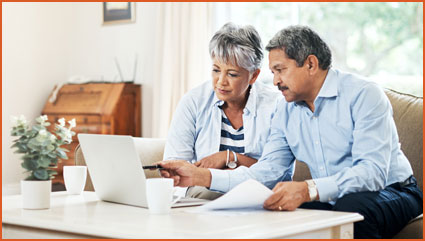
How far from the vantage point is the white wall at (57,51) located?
484 cm

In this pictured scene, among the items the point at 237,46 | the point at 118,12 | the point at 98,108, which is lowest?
the point at 98,108

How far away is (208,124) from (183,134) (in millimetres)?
107

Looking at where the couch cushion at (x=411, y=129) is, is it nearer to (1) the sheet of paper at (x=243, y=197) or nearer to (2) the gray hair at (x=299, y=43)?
(2) the gray hair at (x=299, y=43)

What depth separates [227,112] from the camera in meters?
2.43

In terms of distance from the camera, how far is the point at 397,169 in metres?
1.97

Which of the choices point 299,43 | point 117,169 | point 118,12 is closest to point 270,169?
point 299,43

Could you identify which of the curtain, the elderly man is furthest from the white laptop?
the curtain

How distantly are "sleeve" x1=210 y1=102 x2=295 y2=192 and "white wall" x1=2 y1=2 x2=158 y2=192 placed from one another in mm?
2845

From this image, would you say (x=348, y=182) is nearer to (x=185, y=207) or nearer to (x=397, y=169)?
(x=397, y=169)

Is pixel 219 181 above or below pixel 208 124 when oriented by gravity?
below

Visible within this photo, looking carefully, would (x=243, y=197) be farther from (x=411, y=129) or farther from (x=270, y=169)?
(x=411, y=129)

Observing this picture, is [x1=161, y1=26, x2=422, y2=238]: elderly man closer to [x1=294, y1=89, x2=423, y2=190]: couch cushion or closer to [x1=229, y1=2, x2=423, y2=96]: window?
[x1=294, y1=89, x2=423, y2=190]: couch cushion

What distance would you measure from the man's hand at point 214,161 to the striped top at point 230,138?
0.08 metres

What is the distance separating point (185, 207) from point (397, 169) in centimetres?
73
